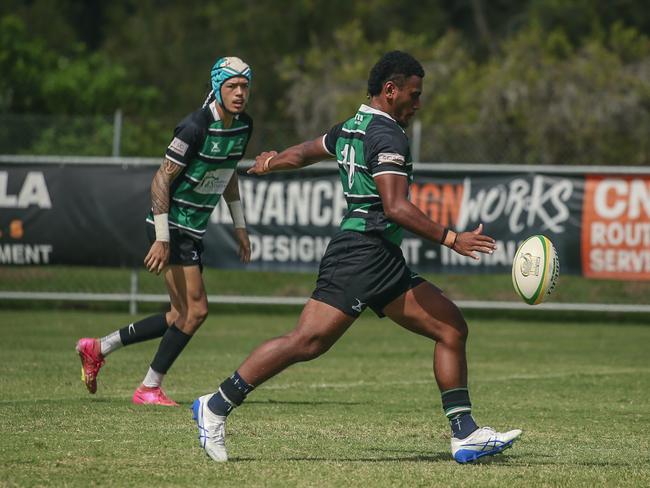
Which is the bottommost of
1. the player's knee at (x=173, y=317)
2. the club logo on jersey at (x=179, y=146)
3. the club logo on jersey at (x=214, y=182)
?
the player's knee at (x=173, y=317)

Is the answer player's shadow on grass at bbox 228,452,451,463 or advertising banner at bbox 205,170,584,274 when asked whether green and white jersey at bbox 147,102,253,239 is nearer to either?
player's shadow on grass at bbox 228,452,451,463

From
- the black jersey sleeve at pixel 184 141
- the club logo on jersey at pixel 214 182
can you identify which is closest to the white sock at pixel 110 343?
the club logo on jersey at pixel 214 182

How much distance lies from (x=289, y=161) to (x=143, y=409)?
92.4 inches

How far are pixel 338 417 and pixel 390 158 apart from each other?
2.55 m

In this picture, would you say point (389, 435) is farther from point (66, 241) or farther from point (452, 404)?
point (66, 241)

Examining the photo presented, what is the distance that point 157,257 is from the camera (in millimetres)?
8469

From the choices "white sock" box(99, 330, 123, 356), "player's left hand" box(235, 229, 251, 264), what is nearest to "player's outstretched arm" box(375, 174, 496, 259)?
"player's left hand" box(235, 229, 251, 264)

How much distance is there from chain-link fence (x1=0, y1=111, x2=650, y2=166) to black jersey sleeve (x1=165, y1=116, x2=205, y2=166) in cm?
953

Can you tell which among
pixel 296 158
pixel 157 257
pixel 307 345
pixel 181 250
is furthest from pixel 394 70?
pixel 181 250

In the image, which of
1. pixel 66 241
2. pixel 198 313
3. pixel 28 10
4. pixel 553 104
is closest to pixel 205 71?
pixel 28 10

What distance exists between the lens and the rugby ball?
23.4ft

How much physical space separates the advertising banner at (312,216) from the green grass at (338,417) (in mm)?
1556

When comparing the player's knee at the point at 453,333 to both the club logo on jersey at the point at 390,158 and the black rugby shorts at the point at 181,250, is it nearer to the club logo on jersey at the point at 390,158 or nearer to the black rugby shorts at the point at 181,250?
the club logo on jersey at the point at 390,158

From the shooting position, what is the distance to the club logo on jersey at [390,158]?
659cm
